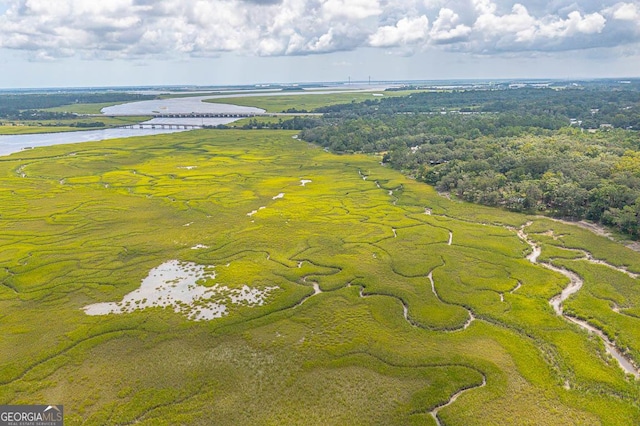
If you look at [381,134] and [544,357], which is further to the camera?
[381,134]

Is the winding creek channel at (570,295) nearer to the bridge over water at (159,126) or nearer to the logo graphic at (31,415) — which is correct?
the logo graphic at (31,415)

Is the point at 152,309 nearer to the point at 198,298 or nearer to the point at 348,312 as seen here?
the point at 198,298

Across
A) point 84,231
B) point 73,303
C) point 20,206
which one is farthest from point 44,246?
point 20,206

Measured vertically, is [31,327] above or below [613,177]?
below

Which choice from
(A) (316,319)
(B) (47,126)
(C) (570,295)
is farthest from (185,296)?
(B) (47,126)

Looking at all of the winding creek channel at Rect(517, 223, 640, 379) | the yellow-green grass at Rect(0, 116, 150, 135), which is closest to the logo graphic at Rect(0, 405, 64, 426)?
the winding creek channel at Rect(517, 223, 640, 379)

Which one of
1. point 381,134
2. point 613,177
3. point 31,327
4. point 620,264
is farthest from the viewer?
point 381,134

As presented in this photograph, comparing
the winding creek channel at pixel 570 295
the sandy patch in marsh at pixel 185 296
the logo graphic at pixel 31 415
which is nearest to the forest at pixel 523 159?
the winding creek channel at pixel 570 295
